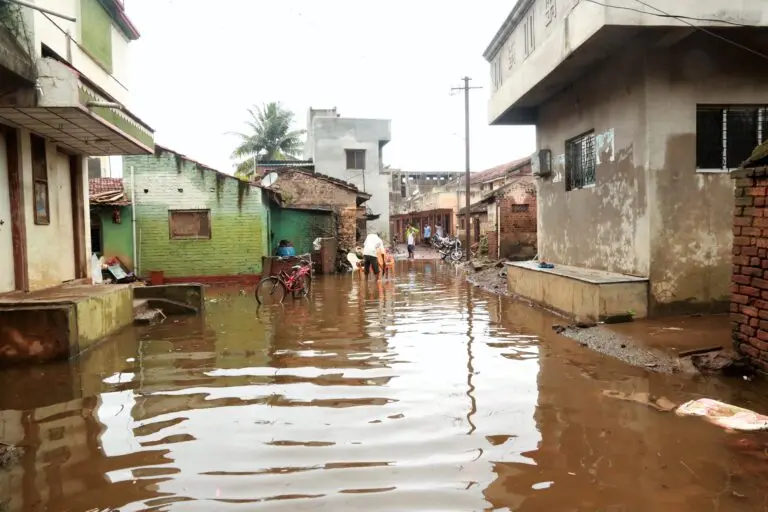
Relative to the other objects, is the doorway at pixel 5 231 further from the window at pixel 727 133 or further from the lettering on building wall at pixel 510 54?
the window at pixel 727 133

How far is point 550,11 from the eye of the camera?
392 inches

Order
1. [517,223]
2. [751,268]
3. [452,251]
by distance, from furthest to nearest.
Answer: [452,251]
[517,223]
[751,268]

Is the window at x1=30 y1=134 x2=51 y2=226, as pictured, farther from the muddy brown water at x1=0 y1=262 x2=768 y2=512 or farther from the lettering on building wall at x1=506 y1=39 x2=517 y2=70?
the lettering on building wall at x1=506 y1=39 x2=517 y2=70

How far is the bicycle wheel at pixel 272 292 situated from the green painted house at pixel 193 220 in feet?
16.6

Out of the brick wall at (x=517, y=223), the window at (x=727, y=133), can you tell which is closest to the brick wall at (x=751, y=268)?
the window at (x=727, y=133)

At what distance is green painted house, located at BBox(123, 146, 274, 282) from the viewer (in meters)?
17.6

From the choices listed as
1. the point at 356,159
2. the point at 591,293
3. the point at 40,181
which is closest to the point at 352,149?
the point at 356,159

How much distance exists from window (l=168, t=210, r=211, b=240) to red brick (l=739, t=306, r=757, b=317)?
609 inches

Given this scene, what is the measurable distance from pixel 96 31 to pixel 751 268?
1104cm

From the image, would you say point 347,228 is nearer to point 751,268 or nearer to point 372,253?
point 372,253

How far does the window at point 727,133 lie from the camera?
8.73 metres

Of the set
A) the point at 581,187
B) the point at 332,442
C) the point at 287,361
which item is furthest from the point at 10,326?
the point at 581,187

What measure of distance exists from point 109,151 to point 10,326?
5.26 m

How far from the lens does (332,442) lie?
13.3 ft
